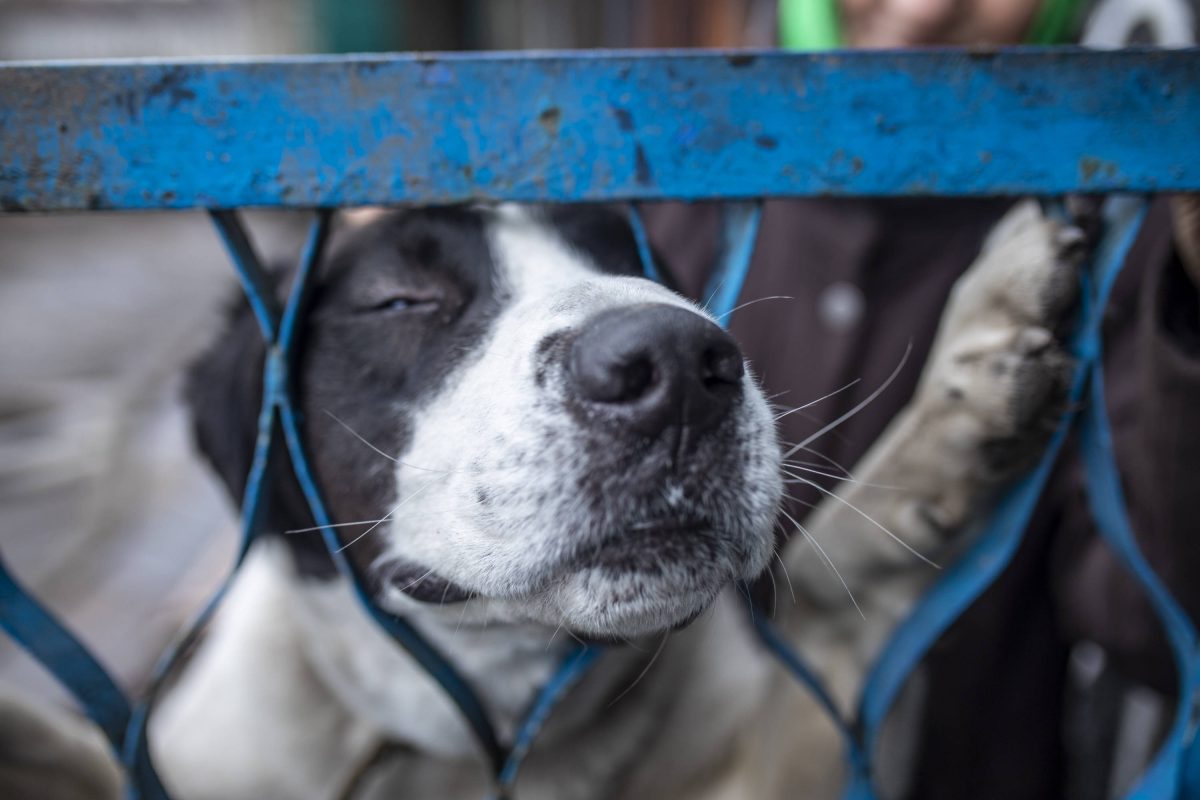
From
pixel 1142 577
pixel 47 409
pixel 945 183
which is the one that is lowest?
pixel 47 409

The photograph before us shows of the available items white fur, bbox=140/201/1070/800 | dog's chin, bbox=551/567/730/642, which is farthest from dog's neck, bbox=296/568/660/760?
dog's chin, bbox=551/567/730/642

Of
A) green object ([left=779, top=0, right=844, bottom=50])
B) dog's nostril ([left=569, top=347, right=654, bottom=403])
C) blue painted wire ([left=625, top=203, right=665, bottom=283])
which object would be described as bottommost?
dog's nostril ([left=569, top=347, right=654, bottom=403])

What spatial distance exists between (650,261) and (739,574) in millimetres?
332

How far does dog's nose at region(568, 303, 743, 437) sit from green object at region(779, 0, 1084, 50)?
1253mm

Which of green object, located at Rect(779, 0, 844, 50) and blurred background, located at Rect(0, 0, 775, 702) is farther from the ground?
green object, located at Rect(779, 0, 844, 50)

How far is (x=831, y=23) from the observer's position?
1.89 metres

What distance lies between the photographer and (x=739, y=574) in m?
0.83

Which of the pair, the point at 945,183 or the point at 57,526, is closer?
the point at 945,183

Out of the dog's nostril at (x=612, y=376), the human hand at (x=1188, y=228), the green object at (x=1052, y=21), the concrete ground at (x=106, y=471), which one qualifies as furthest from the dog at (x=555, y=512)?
the green object at (x=1052, y=21)

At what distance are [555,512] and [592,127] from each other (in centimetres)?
35

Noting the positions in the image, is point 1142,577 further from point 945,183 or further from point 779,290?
point 779,290

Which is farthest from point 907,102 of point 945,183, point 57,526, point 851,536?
point 57,526

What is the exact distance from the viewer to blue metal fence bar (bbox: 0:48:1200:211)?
27.6 inches

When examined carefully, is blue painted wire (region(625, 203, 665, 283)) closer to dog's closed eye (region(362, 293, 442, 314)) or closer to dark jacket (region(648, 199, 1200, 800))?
dog's closed eye (region(362, 293, 442, 314))
